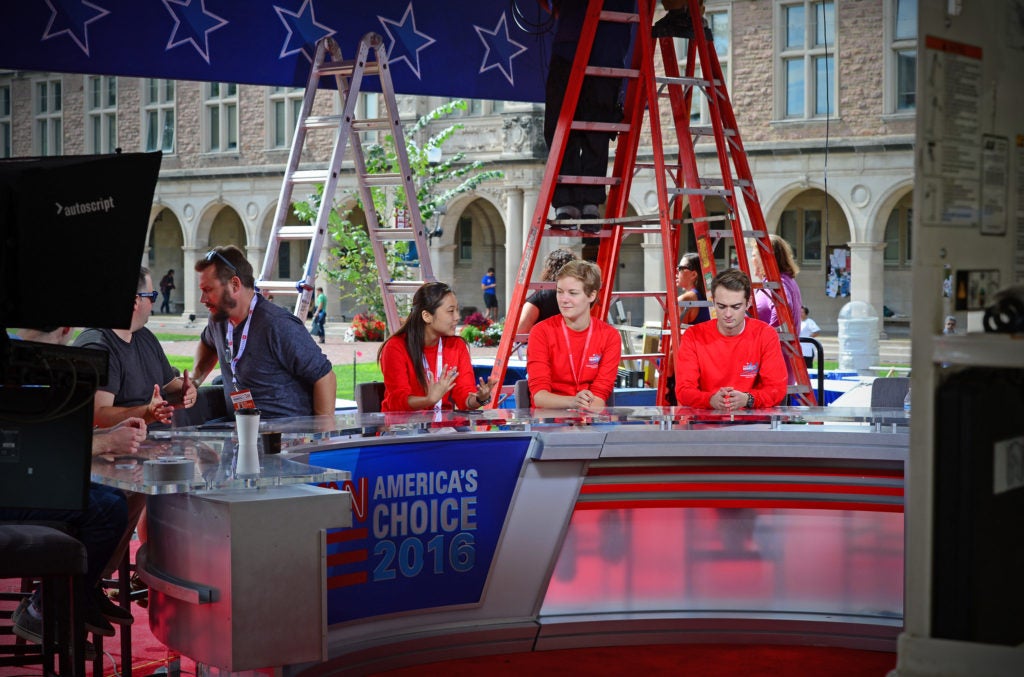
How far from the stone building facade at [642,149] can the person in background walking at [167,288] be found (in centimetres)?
42

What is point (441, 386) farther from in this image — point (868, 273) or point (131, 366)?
point (868, 273)

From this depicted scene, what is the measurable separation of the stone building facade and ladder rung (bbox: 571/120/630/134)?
11.6m

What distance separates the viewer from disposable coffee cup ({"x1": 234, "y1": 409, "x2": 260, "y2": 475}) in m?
3.80

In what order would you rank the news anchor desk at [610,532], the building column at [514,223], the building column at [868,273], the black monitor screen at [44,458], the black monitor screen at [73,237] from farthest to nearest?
the building column at [514,223] < the building column at [868,273] < the news anchor desk at [610,532] < the black monitor screen at [44,458] < the black monitor screen at [73,237]

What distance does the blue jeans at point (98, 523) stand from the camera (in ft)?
14.1

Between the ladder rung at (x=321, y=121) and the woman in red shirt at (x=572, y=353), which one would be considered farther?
the ladder rung at (x=321, y=121)

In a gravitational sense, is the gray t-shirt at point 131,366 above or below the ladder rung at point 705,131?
below

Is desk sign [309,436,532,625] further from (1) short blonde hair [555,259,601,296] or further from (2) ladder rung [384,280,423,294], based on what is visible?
(2) ladder rung [384,280,423,294]

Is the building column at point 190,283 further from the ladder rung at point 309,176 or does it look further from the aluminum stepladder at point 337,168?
the ladder rung at point 309,176

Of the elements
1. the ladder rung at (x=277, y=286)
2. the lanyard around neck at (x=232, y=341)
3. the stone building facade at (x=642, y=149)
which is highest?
the stone building facade at (x=642, y=149)

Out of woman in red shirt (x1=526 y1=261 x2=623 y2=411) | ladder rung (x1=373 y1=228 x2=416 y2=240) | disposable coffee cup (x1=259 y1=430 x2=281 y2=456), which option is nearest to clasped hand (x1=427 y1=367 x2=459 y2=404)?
Answer: woman in red shirt (x1=526 y1=261 x2=623 y2=411)

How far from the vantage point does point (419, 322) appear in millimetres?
5754

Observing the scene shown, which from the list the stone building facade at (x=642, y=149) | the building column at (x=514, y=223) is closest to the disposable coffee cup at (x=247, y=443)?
the stone building facade at (x=642, y=149)

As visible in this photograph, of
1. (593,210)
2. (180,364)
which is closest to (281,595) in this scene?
(593,210)
